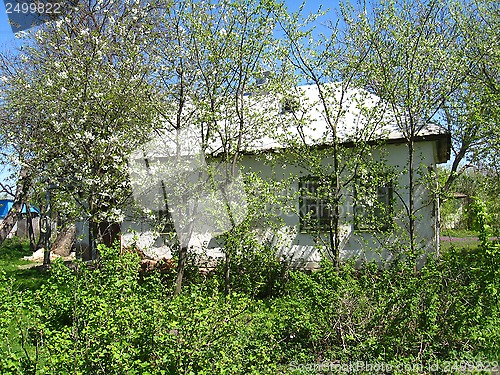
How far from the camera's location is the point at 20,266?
1645 cm

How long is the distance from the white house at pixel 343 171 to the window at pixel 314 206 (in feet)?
0.09

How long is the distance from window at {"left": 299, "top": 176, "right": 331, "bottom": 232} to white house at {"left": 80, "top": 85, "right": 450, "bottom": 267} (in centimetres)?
3

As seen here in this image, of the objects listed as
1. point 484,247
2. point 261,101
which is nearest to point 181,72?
point 261,101

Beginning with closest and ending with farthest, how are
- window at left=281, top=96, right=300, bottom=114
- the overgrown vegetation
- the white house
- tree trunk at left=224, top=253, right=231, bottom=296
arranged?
the overgrown vegetation → tree trunk at left=224, top=253, right=231, bottom=296 → the white house → window at left=281, top=96, right=300, bottom=114

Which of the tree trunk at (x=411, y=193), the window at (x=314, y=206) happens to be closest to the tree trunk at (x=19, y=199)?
the window at (x=314, y=206)

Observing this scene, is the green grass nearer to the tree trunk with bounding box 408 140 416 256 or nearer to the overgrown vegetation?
the overgrown vegetation

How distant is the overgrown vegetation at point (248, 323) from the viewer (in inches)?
174

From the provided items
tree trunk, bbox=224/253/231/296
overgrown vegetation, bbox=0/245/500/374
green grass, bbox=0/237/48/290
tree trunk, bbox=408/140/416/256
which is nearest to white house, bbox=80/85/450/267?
tree trunk, bbox=408/140/416/256

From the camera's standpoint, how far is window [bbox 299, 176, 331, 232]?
9523 millimetres

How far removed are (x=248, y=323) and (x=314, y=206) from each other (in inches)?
203

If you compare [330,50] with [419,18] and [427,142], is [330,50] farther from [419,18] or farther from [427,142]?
[427,142]

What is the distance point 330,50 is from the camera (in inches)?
371

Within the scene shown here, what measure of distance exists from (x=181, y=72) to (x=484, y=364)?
6.92 m

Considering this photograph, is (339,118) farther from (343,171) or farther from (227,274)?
(227,274)
